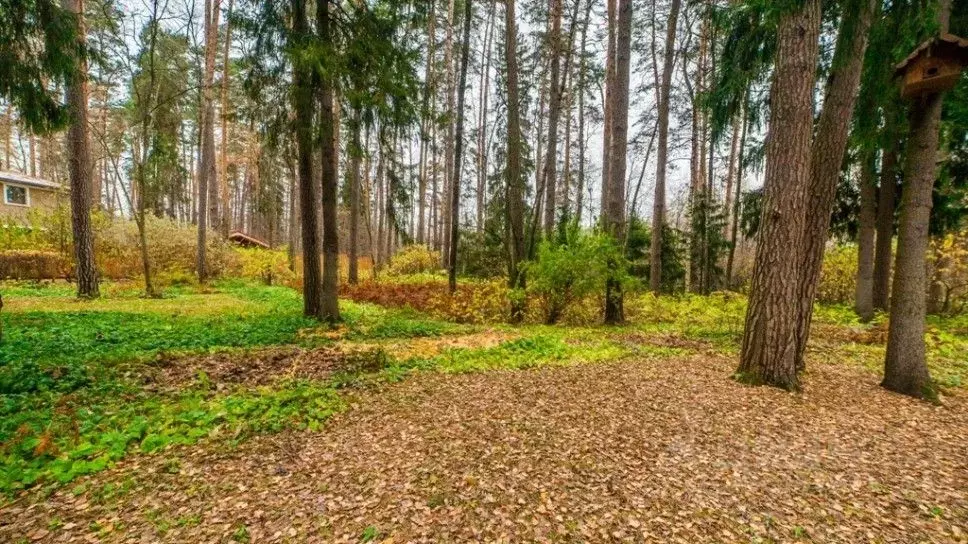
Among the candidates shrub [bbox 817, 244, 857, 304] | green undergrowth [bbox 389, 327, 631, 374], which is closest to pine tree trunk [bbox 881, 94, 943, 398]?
green undergrowth [bbox 389, 327, 631, 374]

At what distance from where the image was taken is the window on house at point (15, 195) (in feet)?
68.6

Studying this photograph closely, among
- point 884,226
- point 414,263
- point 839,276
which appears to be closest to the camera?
point 884,226

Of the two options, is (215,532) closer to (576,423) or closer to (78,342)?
(576,423)

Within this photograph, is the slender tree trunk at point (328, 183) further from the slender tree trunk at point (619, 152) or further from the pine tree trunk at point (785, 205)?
the pine tree trunk at point (785, 205)

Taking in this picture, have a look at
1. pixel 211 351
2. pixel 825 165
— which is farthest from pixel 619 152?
pixel 211 351

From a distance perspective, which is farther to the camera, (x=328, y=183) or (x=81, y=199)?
(x=81, y=199)

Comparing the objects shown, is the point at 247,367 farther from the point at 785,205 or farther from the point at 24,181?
the point at 24,181

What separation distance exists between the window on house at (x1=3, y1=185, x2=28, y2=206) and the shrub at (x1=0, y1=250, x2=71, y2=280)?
516 inches

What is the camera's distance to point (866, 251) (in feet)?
31.0

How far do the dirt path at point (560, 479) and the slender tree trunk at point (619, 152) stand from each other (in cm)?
474

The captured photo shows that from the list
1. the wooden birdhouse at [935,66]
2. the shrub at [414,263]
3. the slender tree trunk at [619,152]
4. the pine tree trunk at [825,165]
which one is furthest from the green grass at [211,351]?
the shrub at [414,263]

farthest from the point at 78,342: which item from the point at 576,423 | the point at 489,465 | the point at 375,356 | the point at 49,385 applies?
the point at 576,423

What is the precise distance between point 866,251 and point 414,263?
16.4 m

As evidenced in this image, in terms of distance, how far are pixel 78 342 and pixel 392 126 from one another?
5896 millimetres
